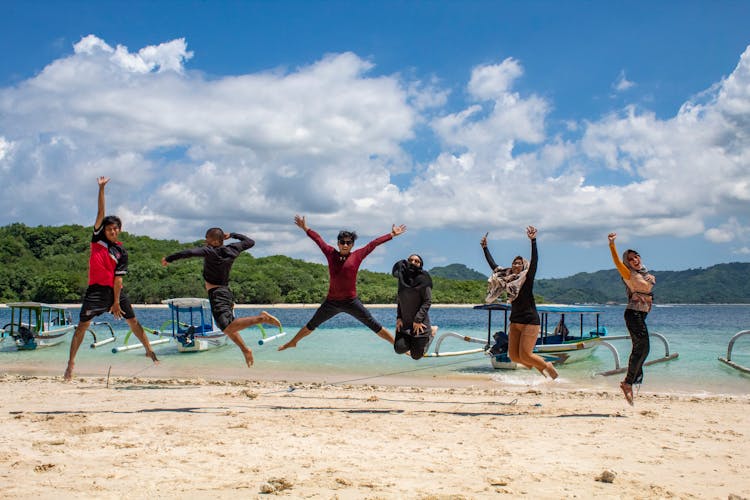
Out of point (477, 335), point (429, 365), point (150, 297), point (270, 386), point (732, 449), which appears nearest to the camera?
point (732, 449)

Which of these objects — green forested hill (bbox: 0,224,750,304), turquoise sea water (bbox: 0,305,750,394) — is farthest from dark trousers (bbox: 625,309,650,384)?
green forested hill (bbox: 0,224,750,304)

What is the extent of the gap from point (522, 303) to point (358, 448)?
331cm

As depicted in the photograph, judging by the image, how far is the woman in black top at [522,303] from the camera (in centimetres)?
804

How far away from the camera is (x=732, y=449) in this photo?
629 centimetres

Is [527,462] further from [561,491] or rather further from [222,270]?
[222,270]

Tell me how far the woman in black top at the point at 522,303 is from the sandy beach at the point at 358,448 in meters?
0.85

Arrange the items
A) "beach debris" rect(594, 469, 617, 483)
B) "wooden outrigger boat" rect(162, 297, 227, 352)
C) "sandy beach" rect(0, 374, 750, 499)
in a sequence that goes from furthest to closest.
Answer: "wooden outrigger boat" rect(162, 297, 227, 352) < "beach debris" rect(594, 469, 617, 483) < "sandy beach" rect(0, 374, 750, 499)

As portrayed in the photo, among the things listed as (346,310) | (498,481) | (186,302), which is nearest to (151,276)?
(186,302)

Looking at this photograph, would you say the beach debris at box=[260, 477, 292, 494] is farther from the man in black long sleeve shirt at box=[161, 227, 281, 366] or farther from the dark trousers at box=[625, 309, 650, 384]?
the dark trousers at box=[625, 309, 650, 384]

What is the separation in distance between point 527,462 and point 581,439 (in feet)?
4.27

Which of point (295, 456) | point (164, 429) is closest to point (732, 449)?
point (295, 456)

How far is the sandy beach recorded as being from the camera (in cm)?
466

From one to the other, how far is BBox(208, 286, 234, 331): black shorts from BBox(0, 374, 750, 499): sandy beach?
119 cm

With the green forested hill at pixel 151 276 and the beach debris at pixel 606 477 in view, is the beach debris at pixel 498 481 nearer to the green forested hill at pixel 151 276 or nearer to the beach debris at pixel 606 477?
the beach debris at pixel 606 477
